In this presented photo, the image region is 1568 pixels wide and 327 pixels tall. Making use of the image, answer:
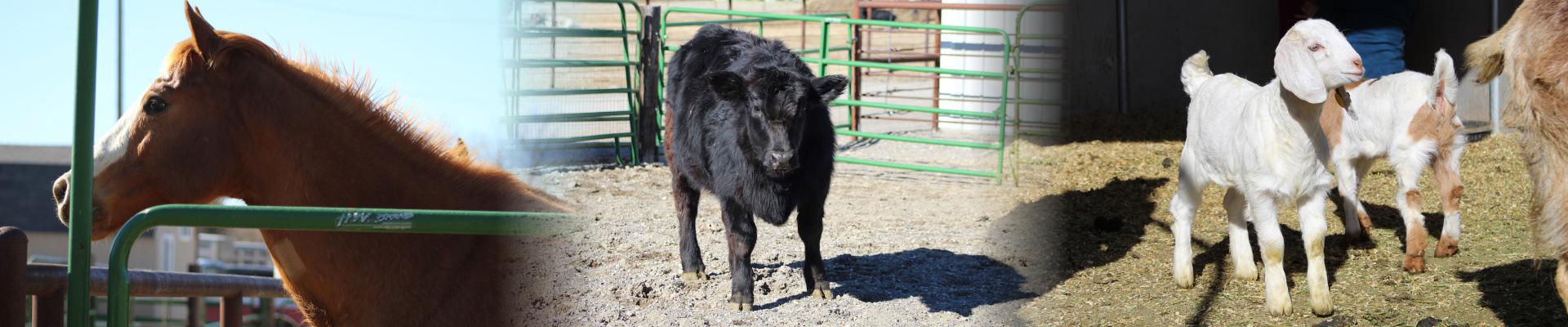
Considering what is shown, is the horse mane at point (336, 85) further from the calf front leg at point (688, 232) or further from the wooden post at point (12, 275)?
the calf front leg at point (688, 232)

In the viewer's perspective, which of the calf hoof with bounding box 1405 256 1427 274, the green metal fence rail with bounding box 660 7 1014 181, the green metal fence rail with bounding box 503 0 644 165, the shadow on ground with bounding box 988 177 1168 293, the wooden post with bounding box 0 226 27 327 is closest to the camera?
the wooden post with bounding box 0 226 27 327

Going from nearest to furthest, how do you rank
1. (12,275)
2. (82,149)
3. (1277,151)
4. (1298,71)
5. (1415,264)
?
1. (82,149)
2. (12,275)
3. (1298,71)
4. (1277,151)
5. (1415,264)

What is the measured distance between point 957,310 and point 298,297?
261 centimetres

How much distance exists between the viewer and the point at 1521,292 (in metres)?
4.43

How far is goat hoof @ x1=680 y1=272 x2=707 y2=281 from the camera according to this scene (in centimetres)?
501

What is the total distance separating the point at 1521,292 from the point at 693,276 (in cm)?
346

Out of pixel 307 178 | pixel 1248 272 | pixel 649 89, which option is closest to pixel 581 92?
pixel 649 89

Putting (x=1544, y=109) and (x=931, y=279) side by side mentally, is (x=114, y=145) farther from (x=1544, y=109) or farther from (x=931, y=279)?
(x=1544, y=109)

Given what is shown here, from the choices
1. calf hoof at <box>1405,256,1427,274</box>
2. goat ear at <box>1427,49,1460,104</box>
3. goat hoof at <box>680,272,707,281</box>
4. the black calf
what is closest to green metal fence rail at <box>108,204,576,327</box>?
the black calf

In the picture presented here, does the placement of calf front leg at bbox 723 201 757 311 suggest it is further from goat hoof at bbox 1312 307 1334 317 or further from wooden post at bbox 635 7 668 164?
wooden post at bbox 635 7 668 164

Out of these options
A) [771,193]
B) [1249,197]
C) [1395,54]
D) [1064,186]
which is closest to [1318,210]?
[1249,197]

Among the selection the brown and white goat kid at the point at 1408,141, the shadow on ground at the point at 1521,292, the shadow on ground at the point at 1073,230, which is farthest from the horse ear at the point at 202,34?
the brown and white goat kid at the point at 1408,141

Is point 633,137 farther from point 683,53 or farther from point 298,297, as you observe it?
point 298,297

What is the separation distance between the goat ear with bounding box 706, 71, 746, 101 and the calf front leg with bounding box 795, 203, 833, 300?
0.57 m
